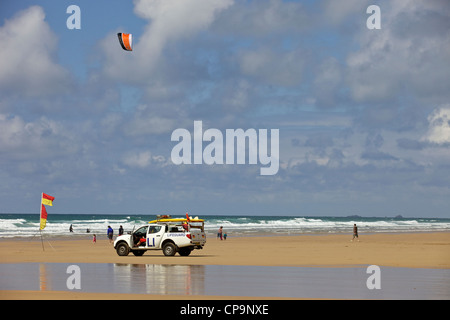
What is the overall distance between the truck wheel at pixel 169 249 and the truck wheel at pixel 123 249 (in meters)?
2.22

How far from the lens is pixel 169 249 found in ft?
115

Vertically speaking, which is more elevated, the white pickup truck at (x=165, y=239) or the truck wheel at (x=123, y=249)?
the white pickup truck at (x=165, y=239)

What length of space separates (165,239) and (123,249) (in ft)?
8.51

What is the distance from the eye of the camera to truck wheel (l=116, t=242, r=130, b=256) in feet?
117

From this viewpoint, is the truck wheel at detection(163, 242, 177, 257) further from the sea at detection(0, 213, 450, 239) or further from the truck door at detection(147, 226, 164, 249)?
the sea at detection(0, 213, 450, 239)

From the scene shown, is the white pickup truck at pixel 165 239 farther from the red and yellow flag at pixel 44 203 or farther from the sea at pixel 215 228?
the sea at pixel 215 228

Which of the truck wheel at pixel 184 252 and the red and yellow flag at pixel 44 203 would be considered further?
the red and yellow flag at pixel 44 203

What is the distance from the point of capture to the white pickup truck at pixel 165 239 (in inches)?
1373

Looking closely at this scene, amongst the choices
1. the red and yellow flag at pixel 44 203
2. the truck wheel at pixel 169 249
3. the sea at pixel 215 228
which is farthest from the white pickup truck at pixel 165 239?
the sea at pixel 215 228

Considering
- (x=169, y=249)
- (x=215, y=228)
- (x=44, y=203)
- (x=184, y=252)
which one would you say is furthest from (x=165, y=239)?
(x=215, y=228)

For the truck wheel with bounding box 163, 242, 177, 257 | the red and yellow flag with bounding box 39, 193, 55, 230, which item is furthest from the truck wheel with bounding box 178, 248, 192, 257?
the red and yellow flag with bounding box 39, 193, 55, 230

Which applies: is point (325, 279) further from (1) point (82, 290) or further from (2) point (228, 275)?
(1) point (82, 290)
